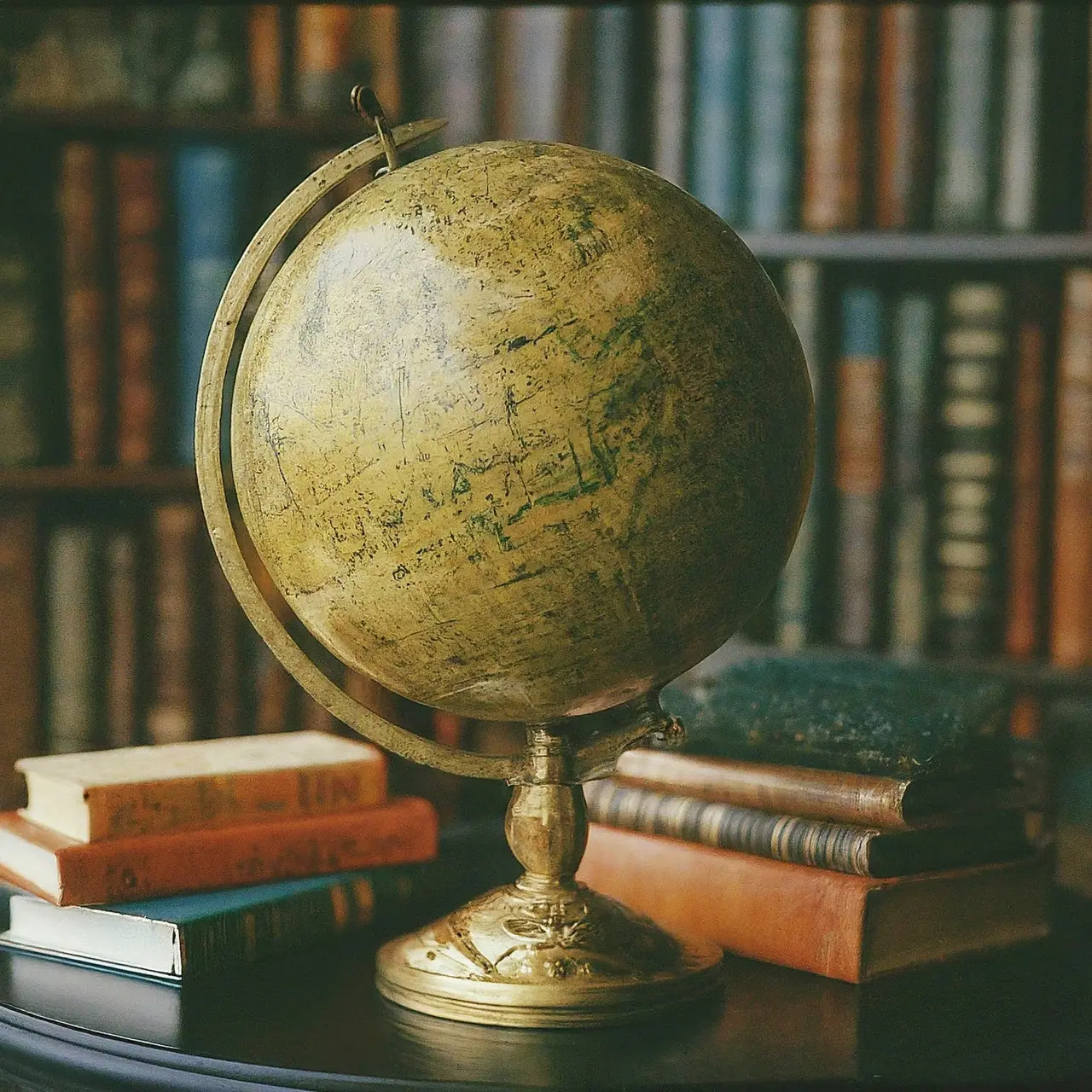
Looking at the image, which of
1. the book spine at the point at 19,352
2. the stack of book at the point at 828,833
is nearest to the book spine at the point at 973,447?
the stack of book at the point at 828,833

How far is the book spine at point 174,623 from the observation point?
213cm

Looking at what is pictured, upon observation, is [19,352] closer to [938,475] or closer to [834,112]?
[834,112]

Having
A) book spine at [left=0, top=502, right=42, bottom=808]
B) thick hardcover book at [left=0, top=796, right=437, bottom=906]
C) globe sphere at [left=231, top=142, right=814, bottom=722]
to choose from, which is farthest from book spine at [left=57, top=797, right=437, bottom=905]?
book spine at [left=0, top=502, right=42, bottom=808]

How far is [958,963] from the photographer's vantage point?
A: 1154 millimetres

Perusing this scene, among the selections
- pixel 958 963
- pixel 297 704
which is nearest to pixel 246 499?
pixel 958 963

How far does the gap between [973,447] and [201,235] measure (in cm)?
106

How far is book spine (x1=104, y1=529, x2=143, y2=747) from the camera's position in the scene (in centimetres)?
213

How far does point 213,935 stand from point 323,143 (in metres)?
1.35

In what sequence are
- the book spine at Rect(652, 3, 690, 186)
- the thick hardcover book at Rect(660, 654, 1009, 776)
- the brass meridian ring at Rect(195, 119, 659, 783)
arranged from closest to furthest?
the brass meridian ring at Rect(195, 119, 659, 783)
the thick hardcover book at Rect(660, 654, 1009, 776)
the book spine at Rect(652, 3, 690, 186)

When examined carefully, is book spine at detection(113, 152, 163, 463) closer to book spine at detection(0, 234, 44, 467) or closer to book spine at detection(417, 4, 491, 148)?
book spine at detection(0, 234, 44, 467)

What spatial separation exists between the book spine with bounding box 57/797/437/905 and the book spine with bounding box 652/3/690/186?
3.58ft

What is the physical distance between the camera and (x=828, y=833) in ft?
3.68

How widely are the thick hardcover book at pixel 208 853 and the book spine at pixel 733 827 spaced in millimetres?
150

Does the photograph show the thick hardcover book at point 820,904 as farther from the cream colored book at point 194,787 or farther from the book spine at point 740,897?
the cream colored book at point 194,787
